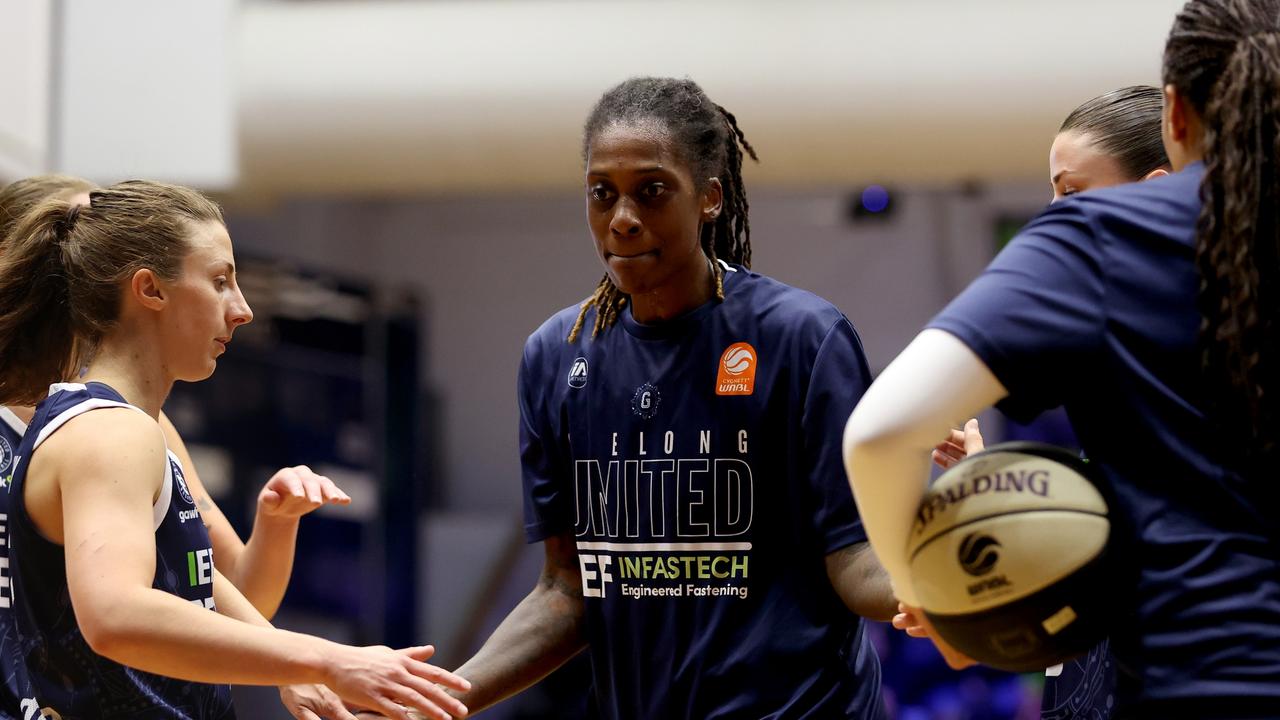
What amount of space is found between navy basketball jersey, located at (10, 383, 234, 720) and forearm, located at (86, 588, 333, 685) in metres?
0.17

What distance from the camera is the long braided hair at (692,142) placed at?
7.99 ft

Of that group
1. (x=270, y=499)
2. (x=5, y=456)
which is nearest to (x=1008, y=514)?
(x=270, y=499)

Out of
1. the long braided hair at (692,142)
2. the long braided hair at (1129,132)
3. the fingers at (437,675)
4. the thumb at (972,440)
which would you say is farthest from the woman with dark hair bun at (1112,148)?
the fingers at (437,675)

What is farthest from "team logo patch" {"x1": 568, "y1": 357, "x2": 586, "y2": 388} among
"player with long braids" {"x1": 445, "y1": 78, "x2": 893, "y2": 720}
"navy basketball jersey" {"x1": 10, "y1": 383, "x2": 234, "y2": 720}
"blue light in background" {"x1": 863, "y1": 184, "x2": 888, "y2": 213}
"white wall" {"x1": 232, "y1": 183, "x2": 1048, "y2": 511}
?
"white wall" {"x1": 232, "y1": 183, "x2": 1048, "y2": 511}

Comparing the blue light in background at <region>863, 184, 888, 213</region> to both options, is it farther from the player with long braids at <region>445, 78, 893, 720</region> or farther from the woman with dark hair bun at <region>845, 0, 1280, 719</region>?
the woman with dark hair bun at <region>845, 0, 1280, 719</region>

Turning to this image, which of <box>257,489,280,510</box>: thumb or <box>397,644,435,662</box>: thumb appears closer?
<box>397,644,435,662</box>: thumb

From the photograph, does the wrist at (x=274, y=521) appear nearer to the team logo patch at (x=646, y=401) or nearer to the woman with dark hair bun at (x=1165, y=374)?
the team logo patch at (x=646, y=401)

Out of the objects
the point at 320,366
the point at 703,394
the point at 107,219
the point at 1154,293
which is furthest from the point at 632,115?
the point at 320,366

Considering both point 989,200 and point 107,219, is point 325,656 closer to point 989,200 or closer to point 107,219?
point 107,219

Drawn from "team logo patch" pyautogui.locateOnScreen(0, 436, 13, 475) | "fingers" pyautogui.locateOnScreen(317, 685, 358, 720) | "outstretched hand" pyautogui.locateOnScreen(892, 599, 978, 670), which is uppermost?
"outstretched hand" pyautogui.locateOnScreen(892, 599, 978, 670)

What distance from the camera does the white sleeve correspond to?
1.60 meters

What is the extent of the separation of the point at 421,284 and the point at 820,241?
332 centimetres

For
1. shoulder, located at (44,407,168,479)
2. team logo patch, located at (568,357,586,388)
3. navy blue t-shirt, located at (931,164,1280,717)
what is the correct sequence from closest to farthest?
navy blue t-shirt, located at (931,164,1280,717) < shoulder, located at (44,407,168,479) < team logo patch, located at (568,357,586,388)

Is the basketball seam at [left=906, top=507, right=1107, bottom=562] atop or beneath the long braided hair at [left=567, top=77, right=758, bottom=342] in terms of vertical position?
beneath
